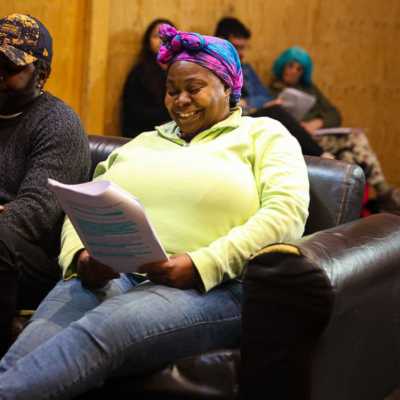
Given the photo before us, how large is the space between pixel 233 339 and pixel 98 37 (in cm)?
272

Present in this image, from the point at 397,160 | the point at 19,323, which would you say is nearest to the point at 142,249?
the point at 19,323

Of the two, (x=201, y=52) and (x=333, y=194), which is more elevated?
(x=201, y=52)

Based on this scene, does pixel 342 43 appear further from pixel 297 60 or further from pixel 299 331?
pixel 299 331

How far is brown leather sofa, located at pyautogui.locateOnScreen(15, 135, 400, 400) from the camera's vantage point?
1.68 m

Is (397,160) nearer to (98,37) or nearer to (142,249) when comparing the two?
(98,37)

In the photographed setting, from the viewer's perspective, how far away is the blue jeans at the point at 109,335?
1665mm

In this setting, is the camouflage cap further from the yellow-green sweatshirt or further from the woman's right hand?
the woman's right hand

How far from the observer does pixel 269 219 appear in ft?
6.50

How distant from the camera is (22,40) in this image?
7.70ft

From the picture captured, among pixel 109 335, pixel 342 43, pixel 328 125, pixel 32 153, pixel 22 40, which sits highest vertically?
pixel 22 40

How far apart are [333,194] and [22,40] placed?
93 cm

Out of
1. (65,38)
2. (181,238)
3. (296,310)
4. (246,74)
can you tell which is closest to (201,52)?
(181,238)

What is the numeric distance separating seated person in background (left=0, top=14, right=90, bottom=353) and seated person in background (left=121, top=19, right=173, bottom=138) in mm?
2160

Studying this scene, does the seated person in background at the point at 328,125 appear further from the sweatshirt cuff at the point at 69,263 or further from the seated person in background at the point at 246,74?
the sweatshirt cuff at the point at 69,263
